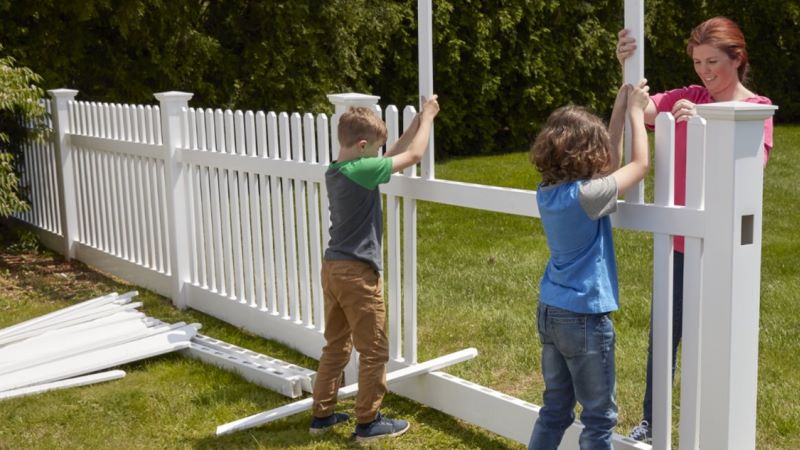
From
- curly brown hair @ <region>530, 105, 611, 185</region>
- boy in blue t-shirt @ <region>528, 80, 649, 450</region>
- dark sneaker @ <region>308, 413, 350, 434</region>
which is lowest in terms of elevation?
dark sneaker @ <region>308, 413, 350, 434</region>

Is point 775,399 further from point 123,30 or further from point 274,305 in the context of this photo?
point 123,30

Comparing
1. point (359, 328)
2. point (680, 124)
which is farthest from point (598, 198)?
point (359, 328)

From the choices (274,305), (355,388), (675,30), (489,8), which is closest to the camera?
(355,388)

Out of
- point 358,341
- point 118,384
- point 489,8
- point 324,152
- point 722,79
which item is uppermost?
point 489,8

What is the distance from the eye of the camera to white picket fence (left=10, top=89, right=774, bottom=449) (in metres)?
3.22

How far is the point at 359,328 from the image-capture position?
14.2 ft

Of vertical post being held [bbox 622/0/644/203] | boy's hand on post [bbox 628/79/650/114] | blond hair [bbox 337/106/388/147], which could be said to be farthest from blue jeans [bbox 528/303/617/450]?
blond hair [bbox 337/106/388/147]

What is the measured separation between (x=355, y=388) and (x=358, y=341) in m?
0.41

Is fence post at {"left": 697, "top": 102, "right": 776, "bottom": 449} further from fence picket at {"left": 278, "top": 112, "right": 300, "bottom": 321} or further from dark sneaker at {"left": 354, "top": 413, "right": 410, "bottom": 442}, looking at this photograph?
fence picket at {"left": 278, "top": 112, "right": 300, "bottom": 321}

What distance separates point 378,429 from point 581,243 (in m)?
1.56

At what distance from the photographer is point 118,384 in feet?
17.4

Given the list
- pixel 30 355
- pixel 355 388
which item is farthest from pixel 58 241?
pixel 355 388

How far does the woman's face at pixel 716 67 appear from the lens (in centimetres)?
359

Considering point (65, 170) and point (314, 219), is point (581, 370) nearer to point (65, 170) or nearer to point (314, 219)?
point (314, 219)
